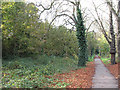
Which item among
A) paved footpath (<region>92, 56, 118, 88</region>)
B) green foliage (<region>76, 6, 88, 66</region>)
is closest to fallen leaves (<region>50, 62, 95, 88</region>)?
paved footpath (<region>92, 56, 118, 88</region>)

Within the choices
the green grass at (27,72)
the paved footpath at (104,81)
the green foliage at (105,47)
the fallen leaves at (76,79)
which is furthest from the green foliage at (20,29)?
the green foliage at (105,47)

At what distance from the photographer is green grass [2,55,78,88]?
24.1 feet


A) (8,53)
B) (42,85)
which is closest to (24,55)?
(8,53)

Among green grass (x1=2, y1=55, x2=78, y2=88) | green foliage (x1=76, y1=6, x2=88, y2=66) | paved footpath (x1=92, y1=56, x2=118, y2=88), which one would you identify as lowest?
paved footpath (x1=92, y1=56, x2=118, y2=88)

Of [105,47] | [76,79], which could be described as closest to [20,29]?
[76,79]

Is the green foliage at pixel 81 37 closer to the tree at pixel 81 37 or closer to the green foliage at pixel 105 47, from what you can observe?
the tree at pixel 81 37

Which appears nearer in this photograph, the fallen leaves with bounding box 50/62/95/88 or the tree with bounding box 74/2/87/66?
the fallen leaves with bounding box 50/62/95/88

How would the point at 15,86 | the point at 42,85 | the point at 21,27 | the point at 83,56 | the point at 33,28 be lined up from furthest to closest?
the point at 83,56, the point at 33,28, the point at 21,27, the point at 42,85, the point at 15,86

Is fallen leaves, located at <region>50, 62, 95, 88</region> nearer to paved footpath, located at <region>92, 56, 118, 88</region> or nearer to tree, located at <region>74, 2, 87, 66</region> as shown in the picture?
paved footpath, located at <region>92, 56, 118, 88</region>

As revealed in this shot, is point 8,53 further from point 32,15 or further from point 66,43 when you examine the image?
point 66,43

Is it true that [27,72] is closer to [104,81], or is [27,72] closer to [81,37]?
[104,81]

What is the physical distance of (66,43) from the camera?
21.3 meters

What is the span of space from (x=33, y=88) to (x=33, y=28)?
773 cm

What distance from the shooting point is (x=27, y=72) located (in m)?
9.86
